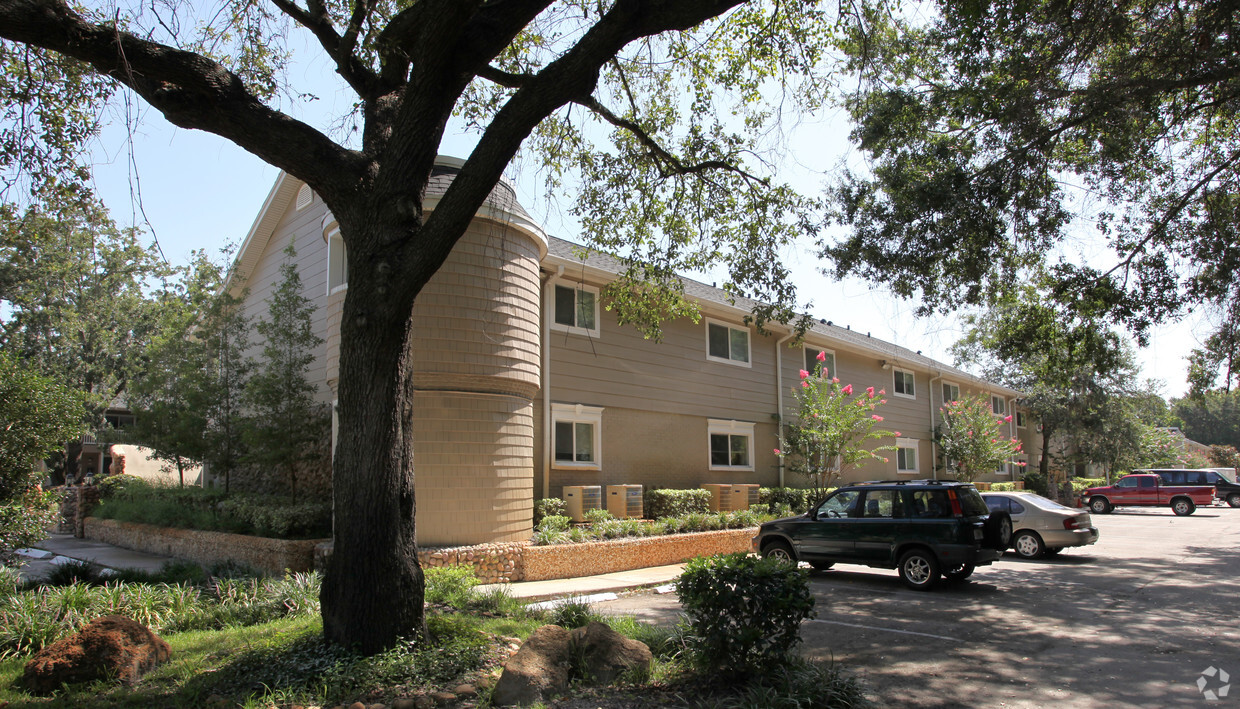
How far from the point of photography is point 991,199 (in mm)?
12125

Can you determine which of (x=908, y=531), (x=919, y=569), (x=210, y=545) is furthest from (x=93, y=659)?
(x=919, y=569)

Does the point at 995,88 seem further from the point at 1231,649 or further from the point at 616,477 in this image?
the point at 616,477

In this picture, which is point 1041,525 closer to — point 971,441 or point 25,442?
point 971,441

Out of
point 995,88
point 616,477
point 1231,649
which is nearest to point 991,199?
point 995,88

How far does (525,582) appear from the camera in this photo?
Result: 38.7 feet

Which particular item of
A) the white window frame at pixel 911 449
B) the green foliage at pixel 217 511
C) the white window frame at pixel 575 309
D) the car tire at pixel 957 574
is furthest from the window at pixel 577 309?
the white window frame at pixel 911 449

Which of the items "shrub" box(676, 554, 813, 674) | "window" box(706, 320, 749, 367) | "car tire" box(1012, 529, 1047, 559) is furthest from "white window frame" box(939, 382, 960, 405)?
"shrub" box(676, 554, 813, 674)

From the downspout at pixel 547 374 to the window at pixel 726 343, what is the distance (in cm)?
572

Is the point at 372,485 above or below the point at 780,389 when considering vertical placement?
below

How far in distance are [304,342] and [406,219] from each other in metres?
8.99

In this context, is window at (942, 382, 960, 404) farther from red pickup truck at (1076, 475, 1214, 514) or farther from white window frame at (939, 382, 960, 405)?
red pickup truck at (1076, 475, 1214, 514)

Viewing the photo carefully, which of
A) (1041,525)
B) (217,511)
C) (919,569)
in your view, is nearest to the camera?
(919,569)

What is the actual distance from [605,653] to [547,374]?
905cm

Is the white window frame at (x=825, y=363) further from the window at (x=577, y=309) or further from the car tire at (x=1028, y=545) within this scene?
the window at (x=577, y=309)
